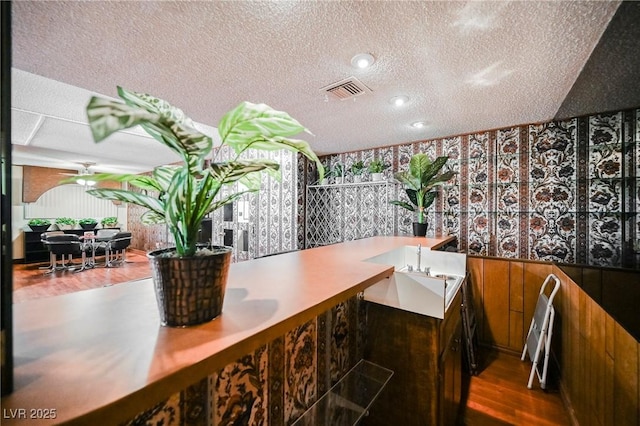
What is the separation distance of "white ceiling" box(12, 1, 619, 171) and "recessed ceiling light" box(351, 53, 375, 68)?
0.11 feet

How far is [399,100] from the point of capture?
2.12m

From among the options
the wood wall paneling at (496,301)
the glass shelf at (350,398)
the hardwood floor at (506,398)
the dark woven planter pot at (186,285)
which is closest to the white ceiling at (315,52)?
the dark woven planter pot at (186,285)

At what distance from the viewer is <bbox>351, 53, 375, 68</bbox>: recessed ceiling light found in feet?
4.94

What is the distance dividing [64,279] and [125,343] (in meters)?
6.44

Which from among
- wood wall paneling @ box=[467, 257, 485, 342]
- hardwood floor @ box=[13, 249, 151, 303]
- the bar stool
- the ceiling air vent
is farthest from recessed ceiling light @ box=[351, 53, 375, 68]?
the bar stool

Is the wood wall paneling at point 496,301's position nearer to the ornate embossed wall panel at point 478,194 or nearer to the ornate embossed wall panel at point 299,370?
the ornate embossed wall panel at point 478,194

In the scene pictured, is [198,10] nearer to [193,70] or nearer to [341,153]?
[193,70]

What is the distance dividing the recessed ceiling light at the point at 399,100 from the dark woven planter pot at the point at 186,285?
201 centimetres

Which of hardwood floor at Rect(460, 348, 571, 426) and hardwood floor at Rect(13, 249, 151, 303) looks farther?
hardwood floor at Rect(13, 249, 151, 303)

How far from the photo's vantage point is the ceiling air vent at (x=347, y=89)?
5.99 feet

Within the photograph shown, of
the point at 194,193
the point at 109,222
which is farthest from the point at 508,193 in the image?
the point at 109,222

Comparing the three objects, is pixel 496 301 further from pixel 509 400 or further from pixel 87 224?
pixel 87 224

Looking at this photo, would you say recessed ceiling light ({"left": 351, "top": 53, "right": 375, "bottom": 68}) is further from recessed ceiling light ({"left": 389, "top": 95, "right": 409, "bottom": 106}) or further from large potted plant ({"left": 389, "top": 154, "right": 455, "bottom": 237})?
large potted plant ({"left": 389, "top": 154, "right": 455, "bottom": 237})

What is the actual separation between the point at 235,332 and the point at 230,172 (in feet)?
1.20
